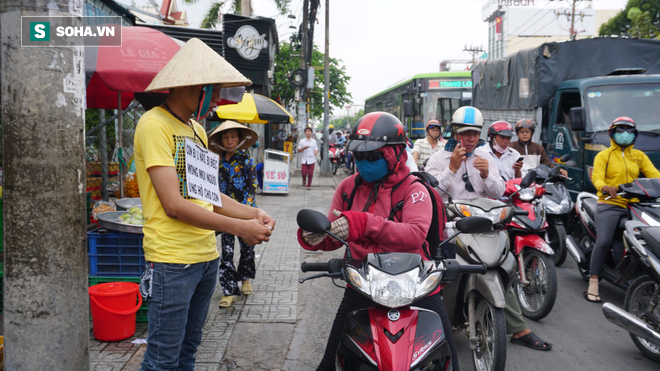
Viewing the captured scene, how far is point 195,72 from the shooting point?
2.82 meters

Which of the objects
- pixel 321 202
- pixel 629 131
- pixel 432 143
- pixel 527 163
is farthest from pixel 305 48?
pixel 629 131

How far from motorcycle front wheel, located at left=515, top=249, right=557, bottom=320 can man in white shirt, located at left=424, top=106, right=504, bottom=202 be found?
85 cm

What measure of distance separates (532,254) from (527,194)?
60 cm

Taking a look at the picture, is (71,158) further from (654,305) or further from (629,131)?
(629,131)

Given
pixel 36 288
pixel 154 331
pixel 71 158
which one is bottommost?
pixel 154 331

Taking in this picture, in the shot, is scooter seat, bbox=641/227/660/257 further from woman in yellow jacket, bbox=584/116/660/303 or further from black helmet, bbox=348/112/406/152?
black helmet, bbox=348/112/406/152

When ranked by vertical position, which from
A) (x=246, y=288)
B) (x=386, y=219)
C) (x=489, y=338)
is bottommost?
(x=246, y=288)

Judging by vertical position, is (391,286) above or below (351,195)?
below

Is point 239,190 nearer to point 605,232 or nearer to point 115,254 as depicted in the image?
point 115,254

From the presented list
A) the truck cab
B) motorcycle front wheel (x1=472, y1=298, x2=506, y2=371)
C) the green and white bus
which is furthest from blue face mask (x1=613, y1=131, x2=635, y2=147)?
the green and white bus

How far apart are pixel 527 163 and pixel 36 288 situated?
6.71m

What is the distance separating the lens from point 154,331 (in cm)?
277

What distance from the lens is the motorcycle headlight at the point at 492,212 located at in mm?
4355

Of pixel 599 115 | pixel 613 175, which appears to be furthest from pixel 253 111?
pixel 613 175
